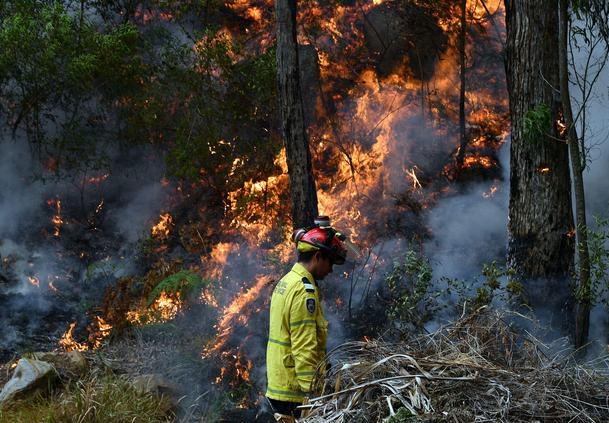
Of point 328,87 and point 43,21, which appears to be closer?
point 43,21

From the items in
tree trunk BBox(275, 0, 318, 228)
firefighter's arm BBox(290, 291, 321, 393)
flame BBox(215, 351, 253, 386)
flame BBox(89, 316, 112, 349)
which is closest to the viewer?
firefighter's arm BBox(290, 291, 321, 393)

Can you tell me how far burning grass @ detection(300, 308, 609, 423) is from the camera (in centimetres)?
317

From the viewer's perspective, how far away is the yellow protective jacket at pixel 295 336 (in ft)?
14.2

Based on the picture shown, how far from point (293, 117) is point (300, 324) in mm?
6530

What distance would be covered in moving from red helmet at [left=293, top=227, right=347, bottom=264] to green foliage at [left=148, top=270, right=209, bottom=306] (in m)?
6.24

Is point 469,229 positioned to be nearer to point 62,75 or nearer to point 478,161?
point 478,161

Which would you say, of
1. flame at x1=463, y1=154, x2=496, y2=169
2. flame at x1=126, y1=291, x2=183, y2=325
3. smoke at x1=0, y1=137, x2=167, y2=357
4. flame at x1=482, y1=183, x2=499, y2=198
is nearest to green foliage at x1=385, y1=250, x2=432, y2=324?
flame at x1=126, y1=291, x2=183, y2=325

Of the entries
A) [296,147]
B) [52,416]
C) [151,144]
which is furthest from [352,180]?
[52,416]

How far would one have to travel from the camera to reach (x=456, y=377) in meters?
3.31

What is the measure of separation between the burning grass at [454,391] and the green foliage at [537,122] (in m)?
4.13

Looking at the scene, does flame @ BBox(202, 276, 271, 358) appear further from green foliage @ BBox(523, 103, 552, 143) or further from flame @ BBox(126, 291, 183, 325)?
green foliage @ BBox(523, 103, 552, 143)

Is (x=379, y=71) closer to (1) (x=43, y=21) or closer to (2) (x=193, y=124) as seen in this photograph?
(2) (x=193, y=124)

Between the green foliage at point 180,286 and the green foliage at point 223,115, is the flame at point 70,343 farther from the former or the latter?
the green foliage at point 223,115

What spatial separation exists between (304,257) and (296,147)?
617 centimetres
